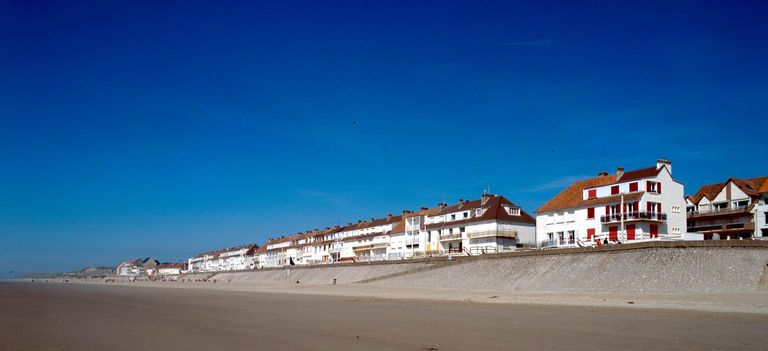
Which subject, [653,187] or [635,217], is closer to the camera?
[635,217]

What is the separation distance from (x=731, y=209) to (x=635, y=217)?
13.6 m

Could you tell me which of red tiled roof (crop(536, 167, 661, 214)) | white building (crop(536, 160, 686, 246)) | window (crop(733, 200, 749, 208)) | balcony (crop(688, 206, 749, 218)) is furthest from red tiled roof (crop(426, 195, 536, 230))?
window (crop(733, 200, 749, 208))

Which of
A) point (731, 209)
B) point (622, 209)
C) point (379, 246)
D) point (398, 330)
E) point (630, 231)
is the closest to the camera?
point (398, 330)

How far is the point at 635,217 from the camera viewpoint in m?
53.1

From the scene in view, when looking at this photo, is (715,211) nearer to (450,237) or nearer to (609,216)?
(609,216)

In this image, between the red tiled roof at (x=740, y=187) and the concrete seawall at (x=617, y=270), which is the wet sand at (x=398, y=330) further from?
the red tiled roof at (x=740, y=187)

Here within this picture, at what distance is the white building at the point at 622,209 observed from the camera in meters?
53.2

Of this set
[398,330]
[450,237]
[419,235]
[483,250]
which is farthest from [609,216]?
[398,330]

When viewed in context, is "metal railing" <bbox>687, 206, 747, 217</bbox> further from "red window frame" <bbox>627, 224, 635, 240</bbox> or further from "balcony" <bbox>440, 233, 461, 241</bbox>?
"balcony" <bbox>440, 233, 461, 241</bbox>

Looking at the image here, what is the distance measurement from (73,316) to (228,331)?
10.9m

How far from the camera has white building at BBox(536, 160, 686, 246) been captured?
5322cm

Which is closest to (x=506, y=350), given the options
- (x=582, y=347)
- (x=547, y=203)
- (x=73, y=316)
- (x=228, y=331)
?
(x=582, y=347)

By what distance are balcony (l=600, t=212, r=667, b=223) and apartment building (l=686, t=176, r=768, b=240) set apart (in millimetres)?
4892

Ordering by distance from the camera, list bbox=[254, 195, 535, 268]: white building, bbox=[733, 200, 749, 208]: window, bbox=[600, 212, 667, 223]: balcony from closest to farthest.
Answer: bbox=[600, 212, 667, 223]: balcony
bbox=[733, 200, 749, 208]: window
bbox=[254, 195, 535, 268]: white building
